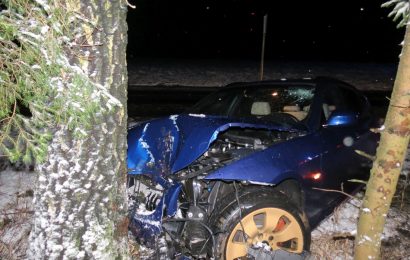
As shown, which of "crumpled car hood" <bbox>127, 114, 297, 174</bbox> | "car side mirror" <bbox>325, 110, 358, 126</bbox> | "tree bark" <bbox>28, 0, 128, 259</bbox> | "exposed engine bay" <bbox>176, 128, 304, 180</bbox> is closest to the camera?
"tree bark" <bbox>28, 0, 128, 259</bbox>

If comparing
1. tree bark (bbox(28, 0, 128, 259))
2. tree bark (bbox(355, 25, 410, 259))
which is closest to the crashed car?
tree bark (bbox(355, 25, 410, 259))

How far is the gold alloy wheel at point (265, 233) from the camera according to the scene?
3.22m

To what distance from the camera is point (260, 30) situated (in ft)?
106

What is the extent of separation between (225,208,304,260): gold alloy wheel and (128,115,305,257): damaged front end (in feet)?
0.72


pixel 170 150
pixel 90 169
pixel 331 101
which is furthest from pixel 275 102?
pixel 90 169

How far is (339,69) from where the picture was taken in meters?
19.2

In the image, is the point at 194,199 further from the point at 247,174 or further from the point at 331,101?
the point at 331,101

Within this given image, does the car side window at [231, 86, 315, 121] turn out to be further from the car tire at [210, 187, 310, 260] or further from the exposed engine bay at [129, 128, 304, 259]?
the car tire at [210, 187, 310, 260]

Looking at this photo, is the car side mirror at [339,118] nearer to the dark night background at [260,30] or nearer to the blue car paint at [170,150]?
the blue car paint at [170,150]

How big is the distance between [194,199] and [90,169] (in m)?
1.20

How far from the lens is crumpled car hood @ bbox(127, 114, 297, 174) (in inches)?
135

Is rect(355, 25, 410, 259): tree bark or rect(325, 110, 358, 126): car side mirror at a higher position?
rect(325, 110, 358, 126): car side mirror

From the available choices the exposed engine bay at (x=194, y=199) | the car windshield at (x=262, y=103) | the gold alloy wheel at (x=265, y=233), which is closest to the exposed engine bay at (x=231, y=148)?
the exposed engine bay at (x=194, y=199)

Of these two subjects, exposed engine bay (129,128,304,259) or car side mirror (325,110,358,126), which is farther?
car side mirror (325,110,358,126)
